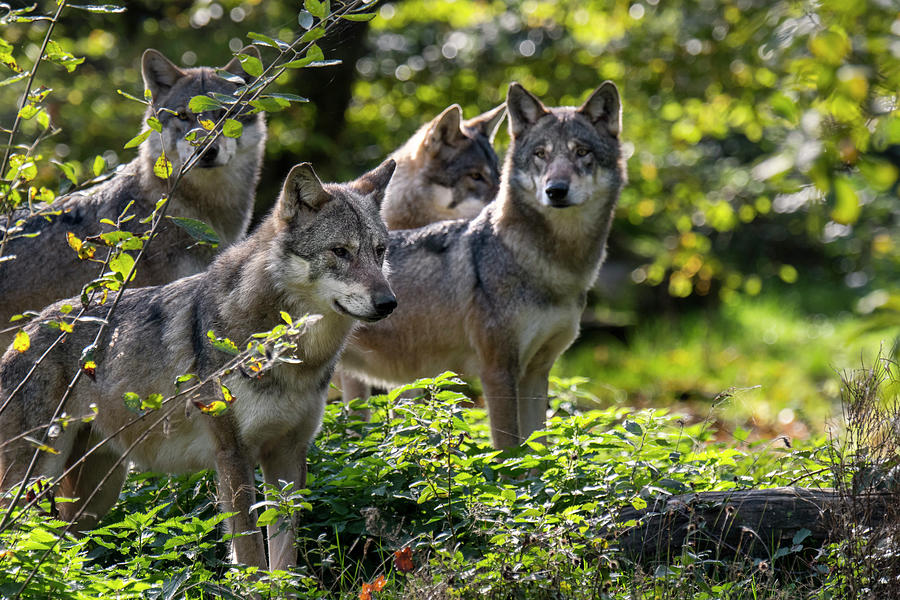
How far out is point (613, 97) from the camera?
22.6ft

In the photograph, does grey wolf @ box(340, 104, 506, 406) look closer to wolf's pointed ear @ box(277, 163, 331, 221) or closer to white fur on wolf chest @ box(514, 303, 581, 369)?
white fur on wolf chest @ box(514, 303, 581, 369)

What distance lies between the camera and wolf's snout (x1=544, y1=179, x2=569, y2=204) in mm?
6434

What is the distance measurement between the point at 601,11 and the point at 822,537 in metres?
8.06

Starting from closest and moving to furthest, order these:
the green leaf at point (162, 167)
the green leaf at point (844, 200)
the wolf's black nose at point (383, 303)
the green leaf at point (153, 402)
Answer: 1. the green leaf at point (844, 200)
2. the green leaf at point (153, 402)
3. the green leaf at point (162, 167)
4. the wolf's black nose at point (383, 303)

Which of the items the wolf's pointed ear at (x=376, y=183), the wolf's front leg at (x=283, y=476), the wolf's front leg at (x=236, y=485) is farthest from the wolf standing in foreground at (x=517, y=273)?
the wolf's front leg at (x=236, y=485)

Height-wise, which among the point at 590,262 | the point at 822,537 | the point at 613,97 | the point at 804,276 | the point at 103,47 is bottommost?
the point at 804,276

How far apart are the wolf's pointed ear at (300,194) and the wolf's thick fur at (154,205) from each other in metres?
1.87

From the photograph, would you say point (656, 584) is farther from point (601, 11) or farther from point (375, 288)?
point (601, 11)

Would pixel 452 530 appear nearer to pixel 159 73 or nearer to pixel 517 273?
pixel 517 273

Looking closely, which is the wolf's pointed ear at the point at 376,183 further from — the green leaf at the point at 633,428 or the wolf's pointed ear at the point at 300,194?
the green leaf at the point at 633,428

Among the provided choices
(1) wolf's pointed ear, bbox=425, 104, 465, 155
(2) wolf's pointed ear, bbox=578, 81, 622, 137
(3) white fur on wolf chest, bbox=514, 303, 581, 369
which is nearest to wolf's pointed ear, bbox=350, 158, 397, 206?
(3) white fur on wolf chest, bbox=514, 303, 581, 369

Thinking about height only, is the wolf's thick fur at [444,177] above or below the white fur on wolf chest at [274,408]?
above

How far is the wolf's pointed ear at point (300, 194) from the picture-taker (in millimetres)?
4598

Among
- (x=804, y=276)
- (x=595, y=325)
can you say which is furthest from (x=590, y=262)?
(x=804, y=276)
